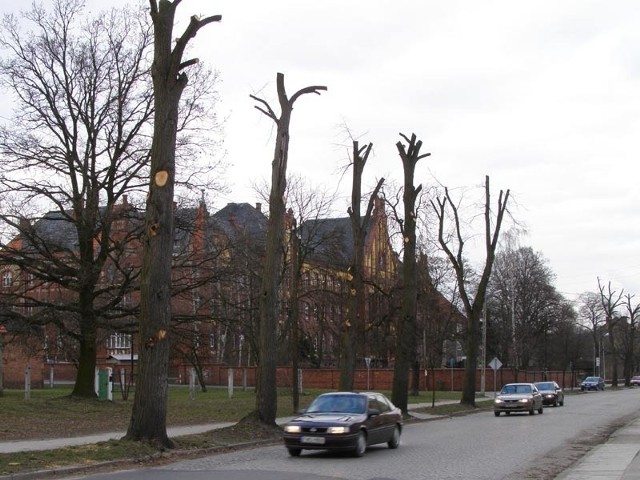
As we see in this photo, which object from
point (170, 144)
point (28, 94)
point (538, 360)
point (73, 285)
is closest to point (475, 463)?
point (170, 144)

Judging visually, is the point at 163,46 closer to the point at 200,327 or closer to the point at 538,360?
the point at 200,327

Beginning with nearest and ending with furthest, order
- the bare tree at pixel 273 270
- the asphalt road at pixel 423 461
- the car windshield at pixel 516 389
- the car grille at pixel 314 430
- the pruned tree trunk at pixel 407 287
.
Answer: the asphalt road at pixel 423 461 → the car grille at pixel 314 430 → the bare tree at pixel 273 270 → the pruned tree trunk at pixel 407 287 → the car windshield at pixel 516 389

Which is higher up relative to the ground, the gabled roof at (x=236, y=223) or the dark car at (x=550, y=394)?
the gabled roof at (x=236, y=223)

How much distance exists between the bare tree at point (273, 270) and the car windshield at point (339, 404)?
165 inches

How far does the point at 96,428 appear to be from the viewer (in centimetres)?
2316

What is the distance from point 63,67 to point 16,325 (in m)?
10.2

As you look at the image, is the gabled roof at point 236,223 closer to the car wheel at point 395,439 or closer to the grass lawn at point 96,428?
the grass lawn at point 96,428

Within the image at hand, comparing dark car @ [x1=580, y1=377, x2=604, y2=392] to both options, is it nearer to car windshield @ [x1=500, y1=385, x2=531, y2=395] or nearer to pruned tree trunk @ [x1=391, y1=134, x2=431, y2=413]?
car windshield @ [x1=500, y1=385, x2=531, y2=395]

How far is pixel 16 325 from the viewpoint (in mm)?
29953

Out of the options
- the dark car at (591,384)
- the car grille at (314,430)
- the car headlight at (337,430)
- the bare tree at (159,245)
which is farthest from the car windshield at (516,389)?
the dark car at (591,384)

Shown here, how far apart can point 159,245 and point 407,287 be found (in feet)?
58.1

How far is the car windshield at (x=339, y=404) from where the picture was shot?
1830cm

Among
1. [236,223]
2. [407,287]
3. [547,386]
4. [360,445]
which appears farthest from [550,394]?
[360,445]

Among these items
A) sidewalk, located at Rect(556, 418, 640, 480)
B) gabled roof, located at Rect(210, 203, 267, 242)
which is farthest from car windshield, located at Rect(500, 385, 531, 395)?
gabled roof, located at Rect(210, 203, 267, 242)
